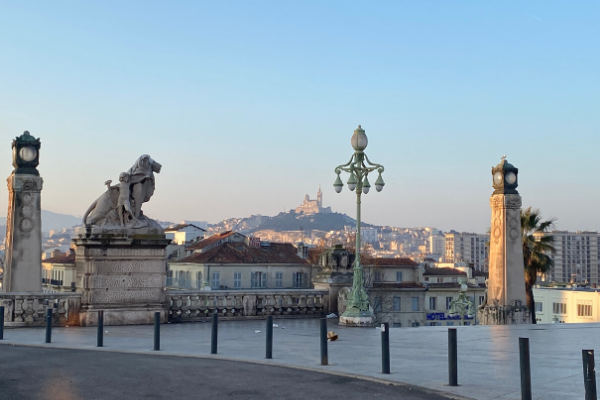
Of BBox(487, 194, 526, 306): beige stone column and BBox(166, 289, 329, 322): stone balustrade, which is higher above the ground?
BBox(487, 194, 526, 306): beige stone column

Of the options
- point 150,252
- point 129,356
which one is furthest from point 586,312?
point 129,356

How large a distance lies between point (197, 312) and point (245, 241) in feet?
281

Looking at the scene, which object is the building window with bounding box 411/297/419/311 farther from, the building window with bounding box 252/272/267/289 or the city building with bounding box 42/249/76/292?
the city building with bounding box 42/249/76/292

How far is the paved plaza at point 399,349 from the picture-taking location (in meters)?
9.76

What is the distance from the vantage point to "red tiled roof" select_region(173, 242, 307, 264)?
292ft

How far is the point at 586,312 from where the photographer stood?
227 ft

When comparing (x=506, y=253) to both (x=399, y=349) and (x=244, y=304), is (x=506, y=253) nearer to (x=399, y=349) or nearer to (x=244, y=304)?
(x=244, y=304)

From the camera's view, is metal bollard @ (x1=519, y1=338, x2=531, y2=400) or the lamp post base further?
the lamp post base

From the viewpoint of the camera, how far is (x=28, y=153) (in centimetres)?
2100

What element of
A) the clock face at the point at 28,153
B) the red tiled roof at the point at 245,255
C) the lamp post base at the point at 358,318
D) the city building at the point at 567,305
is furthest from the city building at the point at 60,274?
→ the lamp post base at the point at 358,318

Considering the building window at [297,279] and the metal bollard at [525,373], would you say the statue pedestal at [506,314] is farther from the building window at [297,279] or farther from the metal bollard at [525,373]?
the building window at [297,279]

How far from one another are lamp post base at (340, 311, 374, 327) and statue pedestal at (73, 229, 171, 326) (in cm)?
431

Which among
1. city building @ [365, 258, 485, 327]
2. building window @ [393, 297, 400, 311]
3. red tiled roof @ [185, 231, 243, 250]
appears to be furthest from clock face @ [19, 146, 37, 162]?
red tiled roof @ [185, 231, 243, 250]

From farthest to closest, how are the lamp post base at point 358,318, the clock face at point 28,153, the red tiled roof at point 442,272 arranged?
1. the red tiled roof at point 442,272
2. the clock face at point 28,153
3. the lamp post base at point 358,318
